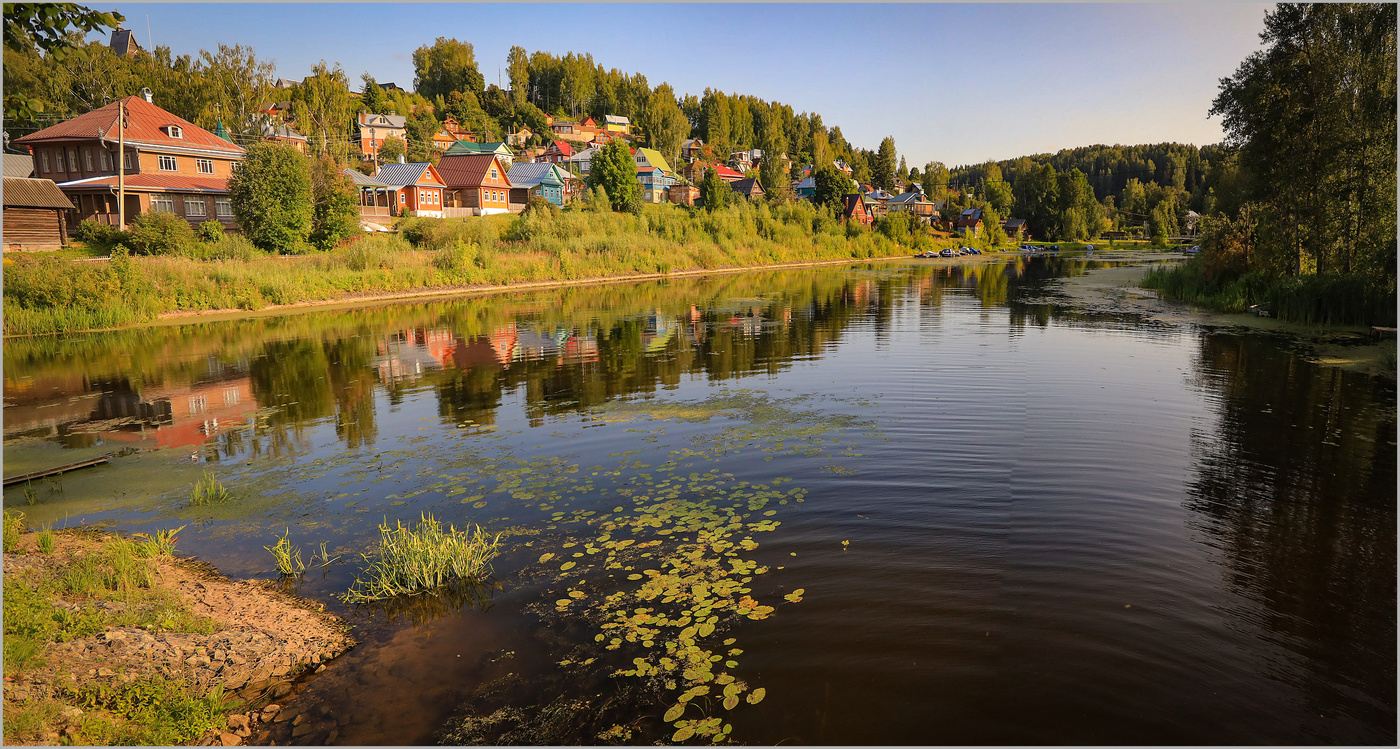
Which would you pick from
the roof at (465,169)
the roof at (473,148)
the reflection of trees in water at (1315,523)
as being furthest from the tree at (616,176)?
the reflection of trees in water at (1315,523)

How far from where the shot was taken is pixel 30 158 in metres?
58.8

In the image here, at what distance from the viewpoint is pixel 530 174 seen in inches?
3718

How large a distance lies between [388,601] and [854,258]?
98.8 metres

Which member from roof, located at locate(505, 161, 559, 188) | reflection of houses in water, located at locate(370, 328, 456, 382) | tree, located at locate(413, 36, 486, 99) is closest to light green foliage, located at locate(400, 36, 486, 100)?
tree, located at locate(413, 36, 486, 99)

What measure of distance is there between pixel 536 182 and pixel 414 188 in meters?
21.1

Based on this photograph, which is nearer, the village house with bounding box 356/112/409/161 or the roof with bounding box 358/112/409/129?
the village house with bounding box 356/112/409/161

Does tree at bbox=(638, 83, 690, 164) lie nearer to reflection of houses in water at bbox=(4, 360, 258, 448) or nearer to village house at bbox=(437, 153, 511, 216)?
village house at bbox=(437, 153, 511, 216)

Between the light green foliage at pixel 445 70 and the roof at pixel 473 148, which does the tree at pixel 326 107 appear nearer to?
the roof at pixel 473 148

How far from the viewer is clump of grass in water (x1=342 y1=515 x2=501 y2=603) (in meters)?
8.29

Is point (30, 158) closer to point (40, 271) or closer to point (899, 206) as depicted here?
point (40, 271)

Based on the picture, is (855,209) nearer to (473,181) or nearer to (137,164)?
(473,181)

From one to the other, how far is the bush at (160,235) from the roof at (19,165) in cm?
2377

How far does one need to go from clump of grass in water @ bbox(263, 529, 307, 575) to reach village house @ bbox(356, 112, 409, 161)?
133724 millimetres

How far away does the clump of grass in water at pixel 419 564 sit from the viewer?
27.2 feet
